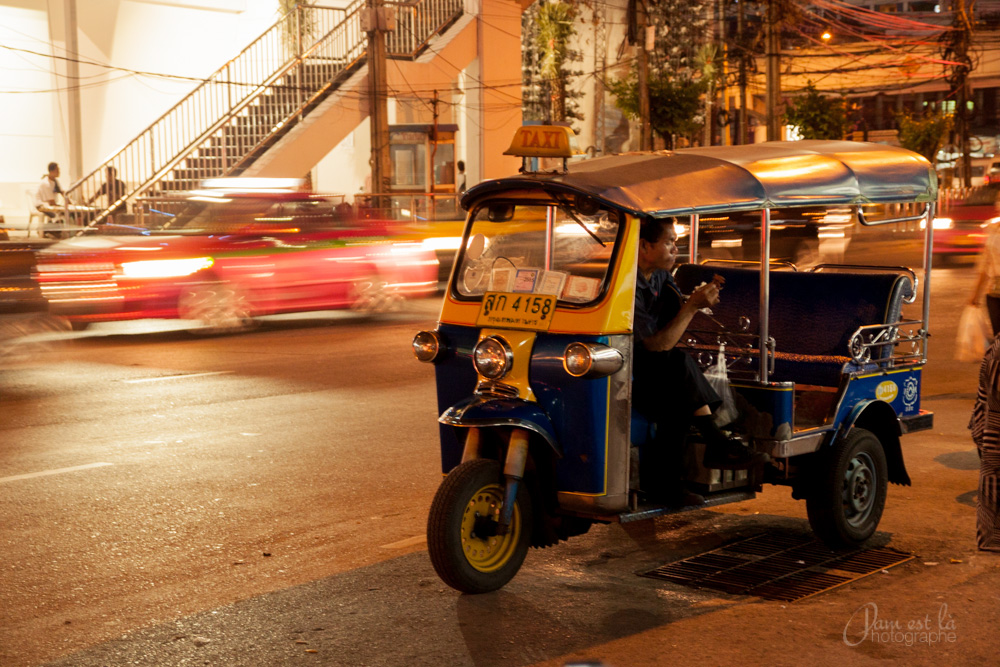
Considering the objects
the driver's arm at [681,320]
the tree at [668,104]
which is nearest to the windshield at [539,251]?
the driver's arm at [681,320]

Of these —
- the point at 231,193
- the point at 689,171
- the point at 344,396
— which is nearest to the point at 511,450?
the point at 689,171

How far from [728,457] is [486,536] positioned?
123cm

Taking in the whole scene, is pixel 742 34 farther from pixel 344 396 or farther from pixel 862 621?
pixel 862 621

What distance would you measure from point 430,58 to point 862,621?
84.2 feet

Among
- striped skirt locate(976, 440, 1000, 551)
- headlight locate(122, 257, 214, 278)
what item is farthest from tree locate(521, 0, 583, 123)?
striped skirt locate(976, 440, 1000, 551)

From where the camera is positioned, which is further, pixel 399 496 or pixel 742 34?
pixel 742 34

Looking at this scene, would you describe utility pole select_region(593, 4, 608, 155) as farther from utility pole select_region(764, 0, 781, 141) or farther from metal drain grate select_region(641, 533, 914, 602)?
metal drain grate select_region(641, 533, 914, 602)

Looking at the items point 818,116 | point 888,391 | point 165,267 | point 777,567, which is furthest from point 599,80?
point 777,567

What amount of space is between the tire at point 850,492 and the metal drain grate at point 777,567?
124mm

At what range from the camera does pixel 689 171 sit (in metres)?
5.57

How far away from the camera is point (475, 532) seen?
5.18 metres

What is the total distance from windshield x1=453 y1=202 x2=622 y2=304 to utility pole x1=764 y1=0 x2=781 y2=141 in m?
27.2

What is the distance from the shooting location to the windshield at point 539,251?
5.34 m

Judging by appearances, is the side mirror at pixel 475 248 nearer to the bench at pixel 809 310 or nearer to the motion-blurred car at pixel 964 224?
the bench at pixel 809 310
